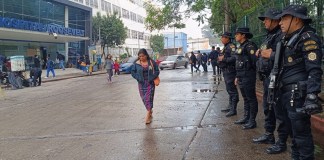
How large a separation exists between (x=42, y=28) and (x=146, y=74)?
2348 cm

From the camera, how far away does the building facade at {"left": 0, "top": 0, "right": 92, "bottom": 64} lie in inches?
1023

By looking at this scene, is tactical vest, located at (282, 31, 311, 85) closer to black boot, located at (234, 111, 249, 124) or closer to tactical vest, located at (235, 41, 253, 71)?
tactical vest, located at (235, 41, 253, 71)

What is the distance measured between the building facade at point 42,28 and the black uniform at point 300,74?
2256cm

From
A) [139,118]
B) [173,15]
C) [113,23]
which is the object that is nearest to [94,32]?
[113,23]

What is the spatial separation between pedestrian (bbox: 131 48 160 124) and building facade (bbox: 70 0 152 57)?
37.2 meters

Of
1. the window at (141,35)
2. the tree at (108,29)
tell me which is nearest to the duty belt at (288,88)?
the tree at (108,29)

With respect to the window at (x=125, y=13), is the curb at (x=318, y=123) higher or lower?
lower

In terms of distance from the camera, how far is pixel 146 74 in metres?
6.70

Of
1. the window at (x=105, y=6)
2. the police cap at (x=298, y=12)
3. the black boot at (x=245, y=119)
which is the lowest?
the black boot at (x=245, y=119)

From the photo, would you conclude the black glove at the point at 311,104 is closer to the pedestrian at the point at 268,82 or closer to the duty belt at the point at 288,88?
the duty belt at the point at 288,88

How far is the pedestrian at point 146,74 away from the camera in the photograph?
263 inches

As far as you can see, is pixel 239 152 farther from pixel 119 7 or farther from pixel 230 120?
pixel 119 7

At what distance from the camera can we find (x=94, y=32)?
42594mm

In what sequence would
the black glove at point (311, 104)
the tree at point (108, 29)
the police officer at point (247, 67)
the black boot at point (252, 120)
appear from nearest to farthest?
the black glove at point (311, 104) → the police officer at point (247, 67) → the black boot at point (252, 120) → the tree at point (108, 29)
